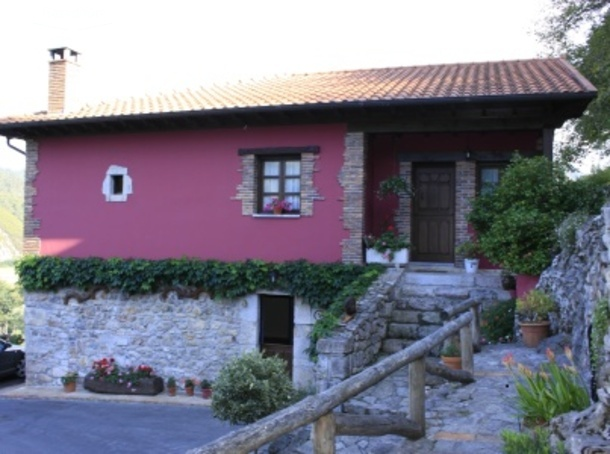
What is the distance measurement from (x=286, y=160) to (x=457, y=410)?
698 centimetres

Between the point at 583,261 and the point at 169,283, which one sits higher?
the point at 583,261

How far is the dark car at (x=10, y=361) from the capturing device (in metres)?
14.3

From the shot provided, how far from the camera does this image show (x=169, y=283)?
1141 centimetres

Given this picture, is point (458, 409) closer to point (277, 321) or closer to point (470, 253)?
point (470, 253)

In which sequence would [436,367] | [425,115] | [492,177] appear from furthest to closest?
[492,177] → [425,115] → [436,367]

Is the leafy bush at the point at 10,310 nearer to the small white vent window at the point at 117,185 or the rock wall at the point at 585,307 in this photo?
the small white vent window at the point at 117,185

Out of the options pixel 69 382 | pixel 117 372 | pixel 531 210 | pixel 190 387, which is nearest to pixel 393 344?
pixel 531 210

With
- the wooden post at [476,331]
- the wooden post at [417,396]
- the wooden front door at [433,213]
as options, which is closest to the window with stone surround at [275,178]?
the wooden front door at [433,213]

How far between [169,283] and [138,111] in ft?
12.1

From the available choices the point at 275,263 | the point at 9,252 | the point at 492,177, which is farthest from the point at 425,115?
the point at 9,252

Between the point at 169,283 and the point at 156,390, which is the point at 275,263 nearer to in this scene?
the point at 169,283

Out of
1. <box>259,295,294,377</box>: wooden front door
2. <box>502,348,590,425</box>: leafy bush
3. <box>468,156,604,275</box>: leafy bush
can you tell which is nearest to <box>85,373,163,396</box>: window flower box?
<box>259,295,294,377</box>: wooden front door

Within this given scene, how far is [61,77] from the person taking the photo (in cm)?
1361

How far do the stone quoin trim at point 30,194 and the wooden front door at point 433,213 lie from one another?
27.4ft
